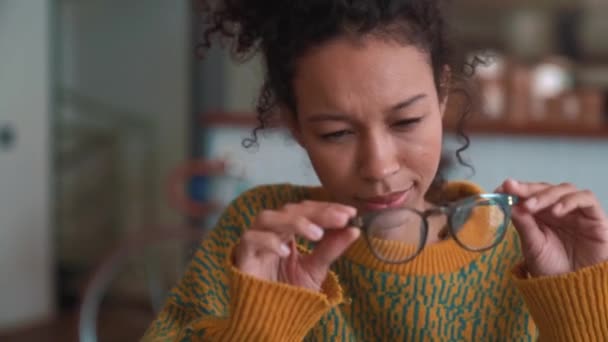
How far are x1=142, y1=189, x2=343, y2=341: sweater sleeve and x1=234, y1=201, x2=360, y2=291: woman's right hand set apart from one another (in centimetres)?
2

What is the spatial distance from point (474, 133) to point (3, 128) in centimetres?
239

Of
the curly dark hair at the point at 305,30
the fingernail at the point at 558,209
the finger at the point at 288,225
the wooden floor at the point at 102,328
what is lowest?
the wooden floor at the point at 102,328

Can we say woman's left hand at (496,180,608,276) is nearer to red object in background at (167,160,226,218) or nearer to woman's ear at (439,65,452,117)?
woman's ear at (439,65,452,117)

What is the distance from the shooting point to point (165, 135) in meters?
4.16

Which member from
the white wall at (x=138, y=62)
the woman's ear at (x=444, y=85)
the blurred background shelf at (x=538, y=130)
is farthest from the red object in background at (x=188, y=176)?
the woman's ear at (x=444, y=85)

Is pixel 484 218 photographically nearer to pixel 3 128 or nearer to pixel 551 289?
pixel 551 289

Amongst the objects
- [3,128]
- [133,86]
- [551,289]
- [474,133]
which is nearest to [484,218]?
[551,289]

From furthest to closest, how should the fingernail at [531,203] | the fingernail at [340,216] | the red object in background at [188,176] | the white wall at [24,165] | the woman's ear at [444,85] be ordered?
the white wall at [24,165] < the red object in background at [188,176] < the woman's ear at [444,85] < the fingernail at [531,203] < the fingernail at [340,216]

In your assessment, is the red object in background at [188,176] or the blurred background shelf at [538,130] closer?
the blurred background shelf at [538,130]

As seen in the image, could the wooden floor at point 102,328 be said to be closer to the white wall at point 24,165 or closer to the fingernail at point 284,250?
the white wall at point 24,165

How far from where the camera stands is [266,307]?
2.51 ft

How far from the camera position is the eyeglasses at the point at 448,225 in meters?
0.76

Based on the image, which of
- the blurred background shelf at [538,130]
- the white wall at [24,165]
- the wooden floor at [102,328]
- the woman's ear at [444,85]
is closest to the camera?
the woman's ear at [444,85]

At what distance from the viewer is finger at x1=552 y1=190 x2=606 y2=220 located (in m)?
0.82
